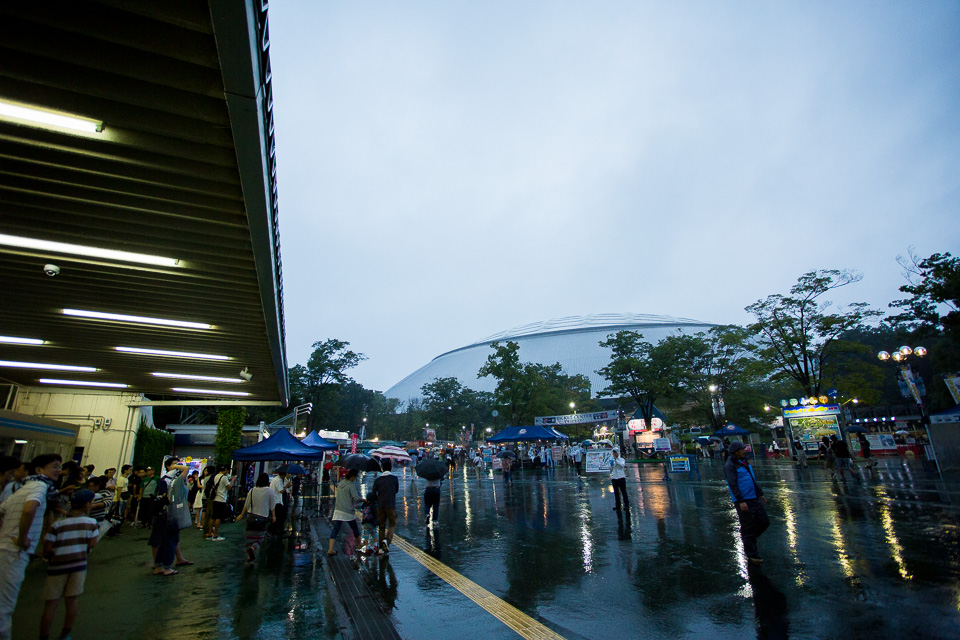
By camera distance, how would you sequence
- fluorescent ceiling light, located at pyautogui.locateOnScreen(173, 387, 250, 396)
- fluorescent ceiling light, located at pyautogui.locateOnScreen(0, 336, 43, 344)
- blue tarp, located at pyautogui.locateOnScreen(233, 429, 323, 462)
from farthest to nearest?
fluorescent ceiling light, located at pyautogui.locateOnScreen(173, 387, 250, 396) < blue tarp, located at pyautogui.locateOnScreen(233, 429, 323, 462) < fluorescent ceiling light, located at pyautogui.locateOnScreen(0, 336, 43, 344)

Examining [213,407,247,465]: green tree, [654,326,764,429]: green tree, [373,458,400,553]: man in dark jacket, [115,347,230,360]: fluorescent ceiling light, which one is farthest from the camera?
[654,326,764,429]: green tree

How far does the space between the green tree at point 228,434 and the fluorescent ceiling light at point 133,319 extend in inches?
535

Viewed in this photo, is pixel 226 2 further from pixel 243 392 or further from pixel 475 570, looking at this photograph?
pixel 243 392

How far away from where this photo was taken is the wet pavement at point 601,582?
458 cm

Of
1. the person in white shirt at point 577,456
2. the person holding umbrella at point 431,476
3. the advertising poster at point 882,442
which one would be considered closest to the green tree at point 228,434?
the person holding umbrella at point 431,476

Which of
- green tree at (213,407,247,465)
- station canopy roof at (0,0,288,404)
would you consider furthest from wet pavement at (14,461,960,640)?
green tree at (213,407,247,465)

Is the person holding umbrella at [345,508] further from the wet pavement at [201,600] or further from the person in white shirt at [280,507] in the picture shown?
Answer: the person in white shirt at [280,507]

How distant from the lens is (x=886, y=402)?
62562 millimetres

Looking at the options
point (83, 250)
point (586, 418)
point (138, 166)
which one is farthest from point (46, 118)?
point (586, 418)

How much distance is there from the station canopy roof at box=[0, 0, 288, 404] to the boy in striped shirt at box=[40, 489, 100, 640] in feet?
11.5

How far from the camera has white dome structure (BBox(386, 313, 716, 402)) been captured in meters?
103

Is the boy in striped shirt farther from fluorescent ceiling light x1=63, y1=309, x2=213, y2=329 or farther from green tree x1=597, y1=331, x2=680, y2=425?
green tree x1=597, y1=331, x2=680, y2=425

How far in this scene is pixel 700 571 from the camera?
20.8 ft

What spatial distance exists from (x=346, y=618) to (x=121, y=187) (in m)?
5.64
